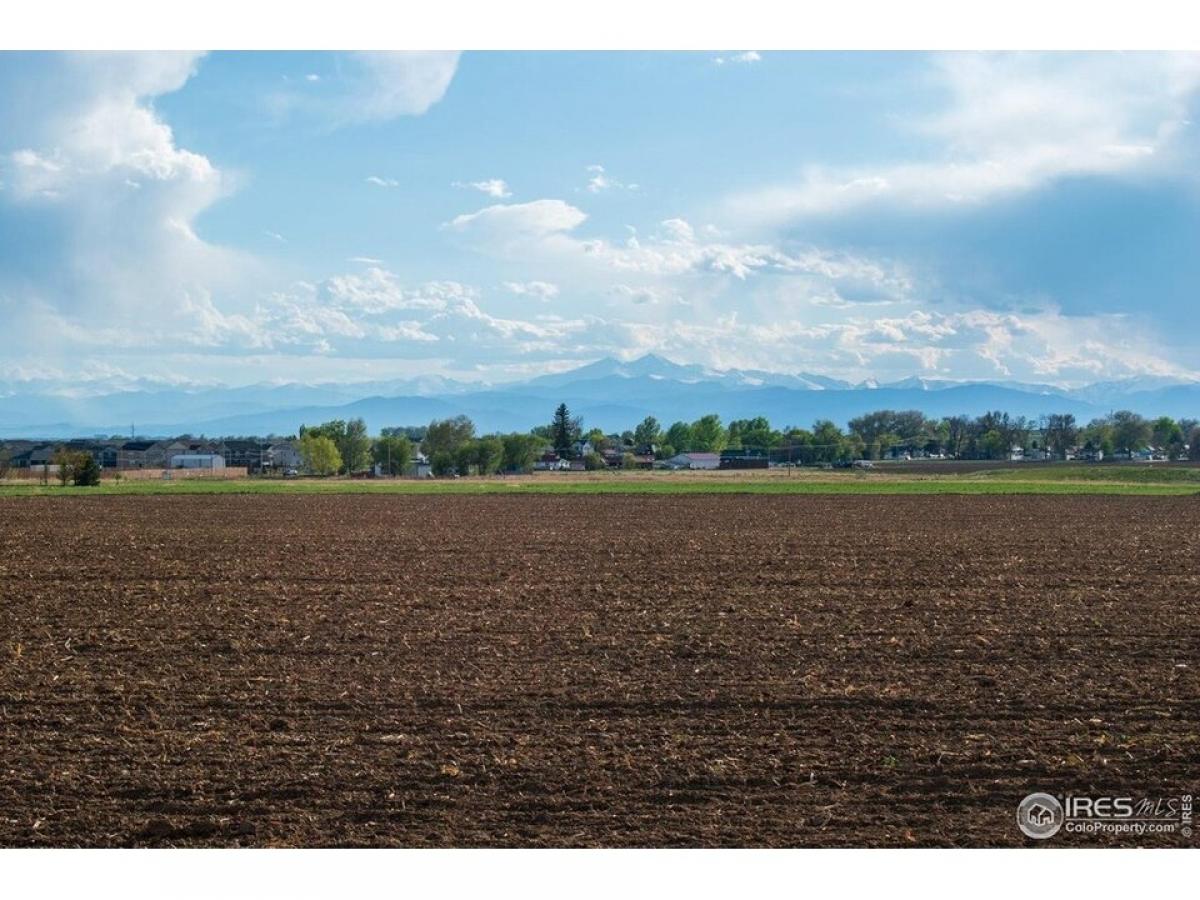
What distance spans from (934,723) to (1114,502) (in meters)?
41.2

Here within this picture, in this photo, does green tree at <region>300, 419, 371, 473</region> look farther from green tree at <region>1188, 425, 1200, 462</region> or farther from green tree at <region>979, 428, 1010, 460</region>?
green tree at <region>1188, 425, 1200, 462</region>

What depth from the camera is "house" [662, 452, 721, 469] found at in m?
125

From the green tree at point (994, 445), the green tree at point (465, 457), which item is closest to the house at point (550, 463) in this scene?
the green tree at point (465, 457)

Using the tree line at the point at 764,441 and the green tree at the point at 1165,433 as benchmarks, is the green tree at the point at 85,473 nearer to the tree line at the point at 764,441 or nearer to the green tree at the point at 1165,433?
the tree line at the point at 764,441

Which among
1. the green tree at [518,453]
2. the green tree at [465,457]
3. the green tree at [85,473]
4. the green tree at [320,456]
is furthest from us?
the green tree at [518,453]

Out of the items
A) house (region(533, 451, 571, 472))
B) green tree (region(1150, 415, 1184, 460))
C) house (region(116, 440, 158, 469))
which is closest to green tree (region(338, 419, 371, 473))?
house (region(533, 451, 571, 472))

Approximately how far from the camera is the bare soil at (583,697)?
26.7ft

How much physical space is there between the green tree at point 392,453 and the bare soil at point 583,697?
107 m

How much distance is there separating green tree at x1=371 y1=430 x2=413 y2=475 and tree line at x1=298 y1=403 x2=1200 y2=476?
0.40ft

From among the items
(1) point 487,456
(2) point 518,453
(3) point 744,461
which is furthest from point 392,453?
(3) point 744,461

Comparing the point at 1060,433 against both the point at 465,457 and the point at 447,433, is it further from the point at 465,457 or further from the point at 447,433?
the point at 447,433

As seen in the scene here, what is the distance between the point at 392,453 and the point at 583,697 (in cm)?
12154

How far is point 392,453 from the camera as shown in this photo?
427 feet

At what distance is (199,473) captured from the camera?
92.8 metres
